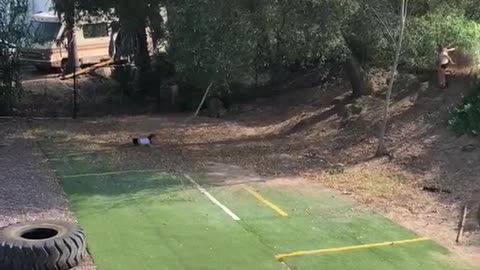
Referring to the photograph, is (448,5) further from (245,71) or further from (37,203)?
(37,203)

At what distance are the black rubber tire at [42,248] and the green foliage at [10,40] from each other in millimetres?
9533

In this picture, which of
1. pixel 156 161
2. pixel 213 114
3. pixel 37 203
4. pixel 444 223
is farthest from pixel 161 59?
pixel 444 223

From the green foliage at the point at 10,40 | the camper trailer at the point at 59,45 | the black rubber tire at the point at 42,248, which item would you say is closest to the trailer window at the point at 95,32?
the camper trailer at the point at 59,45

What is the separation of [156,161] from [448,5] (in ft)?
20.9

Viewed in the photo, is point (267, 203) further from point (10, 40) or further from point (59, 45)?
point (59, 45)

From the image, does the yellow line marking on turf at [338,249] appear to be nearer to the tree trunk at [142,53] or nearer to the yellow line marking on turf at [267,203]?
the yellow line marking on turf at [267,203]

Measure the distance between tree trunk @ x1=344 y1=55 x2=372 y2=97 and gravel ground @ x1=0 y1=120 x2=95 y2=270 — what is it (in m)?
7.32

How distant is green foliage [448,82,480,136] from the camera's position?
12.1m

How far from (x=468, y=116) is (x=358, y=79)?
4125mm

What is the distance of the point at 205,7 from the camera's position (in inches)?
470

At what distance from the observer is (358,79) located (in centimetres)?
1617

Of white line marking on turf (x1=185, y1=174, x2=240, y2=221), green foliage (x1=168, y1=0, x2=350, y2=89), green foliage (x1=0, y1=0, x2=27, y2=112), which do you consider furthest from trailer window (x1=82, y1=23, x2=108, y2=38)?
white line marking on turf (x1=185, y1=174, x2=240, y2=221)

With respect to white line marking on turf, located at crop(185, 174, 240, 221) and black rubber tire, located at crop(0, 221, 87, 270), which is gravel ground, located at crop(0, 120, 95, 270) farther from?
white line marking on turf, located at crop(185, 174, 240, 221)

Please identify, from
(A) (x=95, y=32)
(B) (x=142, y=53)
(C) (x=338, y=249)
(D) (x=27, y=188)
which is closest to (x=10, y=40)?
(B) (x=142, y=53)
